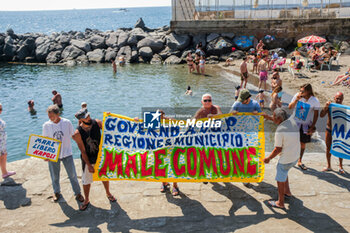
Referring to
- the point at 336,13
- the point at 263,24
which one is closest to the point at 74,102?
the point at 263,24

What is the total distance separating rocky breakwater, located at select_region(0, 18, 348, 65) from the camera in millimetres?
29969

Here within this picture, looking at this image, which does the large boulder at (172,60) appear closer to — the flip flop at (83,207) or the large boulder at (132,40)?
the large boulder at (132,40)

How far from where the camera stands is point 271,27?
29391 mm

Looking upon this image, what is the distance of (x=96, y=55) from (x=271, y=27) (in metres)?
19.3

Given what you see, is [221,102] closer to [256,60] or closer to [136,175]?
[256,60]

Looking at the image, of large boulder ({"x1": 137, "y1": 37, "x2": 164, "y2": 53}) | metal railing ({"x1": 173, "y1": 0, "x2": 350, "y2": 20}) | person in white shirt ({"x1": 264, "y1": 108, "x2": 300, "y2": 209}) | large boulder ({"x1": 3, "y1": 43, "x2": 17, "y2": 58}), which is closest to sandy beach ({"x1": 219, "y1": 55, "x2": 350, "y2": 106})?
metal railing ({"x1": 173, "y1": 0, "x2": 350, "y2": 20})

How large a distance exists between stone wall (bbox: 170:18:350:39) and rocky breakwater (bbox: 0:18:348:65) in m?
0.65

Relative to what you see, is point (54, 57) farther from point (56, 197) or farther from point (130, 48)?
point (56, 197)

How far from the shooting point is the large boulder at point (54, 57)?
34425 millimetres

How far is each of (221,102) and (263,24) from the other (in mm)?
16781

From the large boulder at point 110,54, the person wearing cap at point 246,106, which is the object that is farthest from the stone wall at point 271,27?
the person wearing cap at point 246,106

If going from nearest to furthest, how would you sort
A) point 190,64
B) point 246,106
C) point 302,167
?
point 246,106 < point 302,167 < point 190,64

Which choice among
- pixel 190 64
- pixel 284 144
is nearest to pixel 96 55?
pixel 190 64

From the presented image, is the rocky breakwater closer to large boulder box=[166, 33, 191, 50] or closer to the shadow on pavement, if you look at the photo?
large boulder box=[166, 33, 191, 50]
